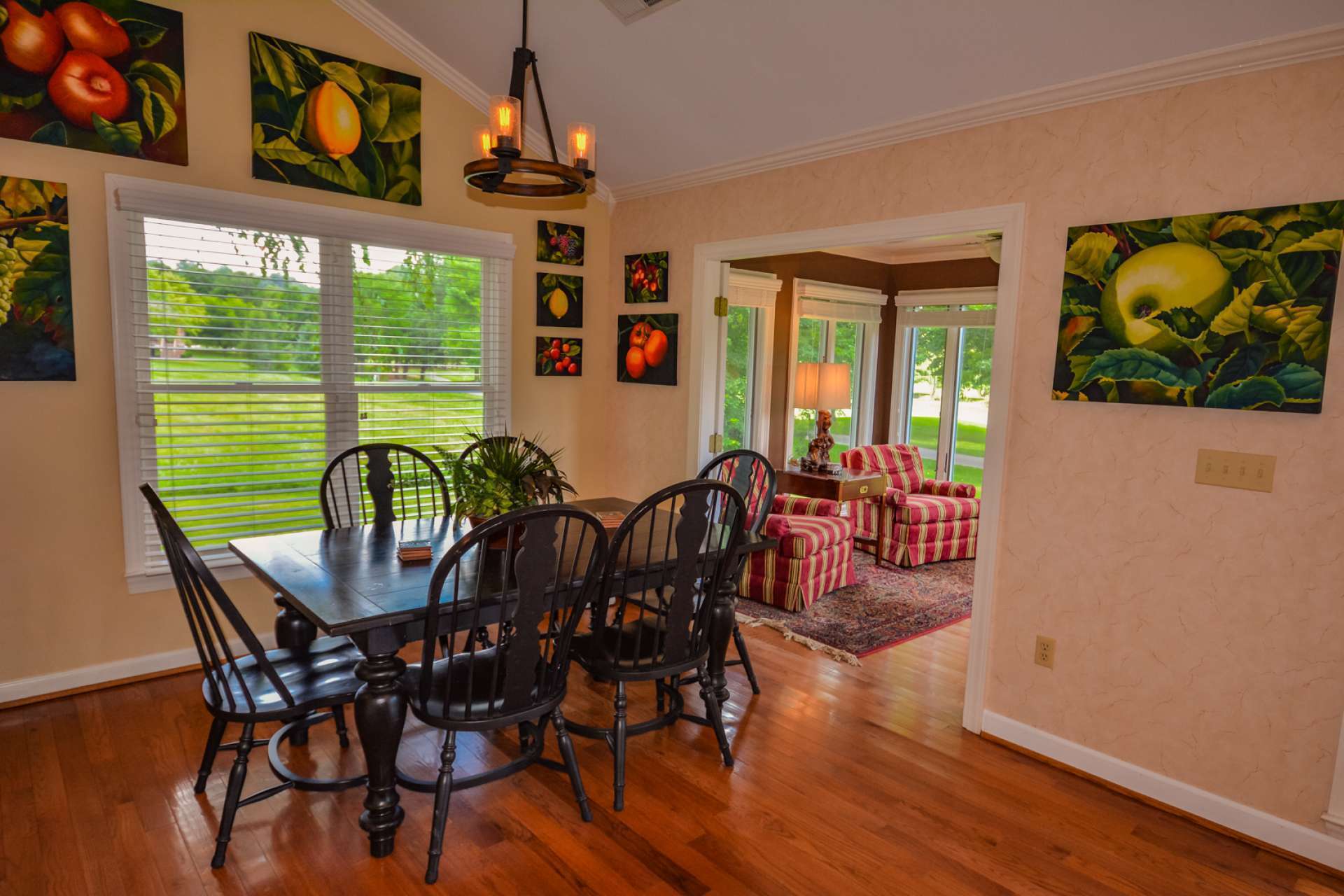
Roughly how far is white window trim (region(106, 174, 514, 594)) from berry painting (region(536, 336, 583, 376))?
107 centimetres

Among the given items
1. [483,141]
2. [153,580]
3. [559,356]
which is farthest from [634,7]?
[153,580]

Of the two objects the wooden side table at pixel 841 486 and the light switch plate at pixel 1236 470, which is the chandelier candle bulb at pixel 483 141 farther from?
the wooden side table at pixel 841 486

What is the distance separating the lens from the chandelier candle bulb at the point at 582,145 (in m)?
2.29

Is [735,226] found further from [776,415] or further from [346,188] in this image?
[776,415]

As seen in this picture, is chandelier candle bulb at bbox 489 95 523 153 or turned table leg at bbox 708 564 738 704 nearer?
chandelier candle bulb at bbox 489 95 523 153

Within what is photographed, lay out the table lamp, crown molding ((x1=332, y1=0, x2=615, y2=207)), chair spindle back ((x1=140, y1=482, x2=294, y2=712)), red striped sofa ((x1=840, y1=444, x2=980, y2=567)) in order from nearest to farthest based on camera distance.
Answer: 1. chair spindle back ((x1=140, y1=482, x2=294, y2=712))
2. crown molding ((x1=332, y1=0, x2=615, y2=207))
3. red striped sofa ((x1=840, y1=444, x2=980, y2=567))
4. the table lamp

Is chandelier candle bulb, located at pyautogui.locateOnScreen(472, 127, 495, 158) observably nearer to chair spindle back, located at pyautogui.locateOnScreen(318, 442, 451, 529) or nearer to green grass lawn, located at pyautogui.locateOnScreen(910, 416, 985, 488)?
chair spindle back, located at pyautogui.locateOnScreen(318, 442, 451, 529)

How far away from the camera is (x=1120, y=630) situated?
268cm

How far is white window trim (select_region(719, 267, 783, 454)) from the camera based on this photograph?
18.9ft

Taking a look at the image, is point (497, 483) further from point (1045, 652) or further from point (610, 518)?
point (1045, 652)

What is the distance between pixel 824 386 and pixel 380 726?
4.26 meters

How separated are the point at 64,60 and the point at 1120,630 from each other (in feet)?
14.4

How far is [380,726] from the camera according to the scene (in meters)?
2.10

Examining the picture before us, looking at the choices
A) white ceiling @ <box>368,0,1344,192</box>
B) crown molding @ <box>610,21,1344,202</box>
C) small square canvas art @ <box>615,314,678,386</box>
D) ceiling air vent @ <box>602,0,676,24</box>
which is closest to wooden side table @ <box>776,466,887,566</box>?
small square canvas art @ <box>615,314,678,386</box>
